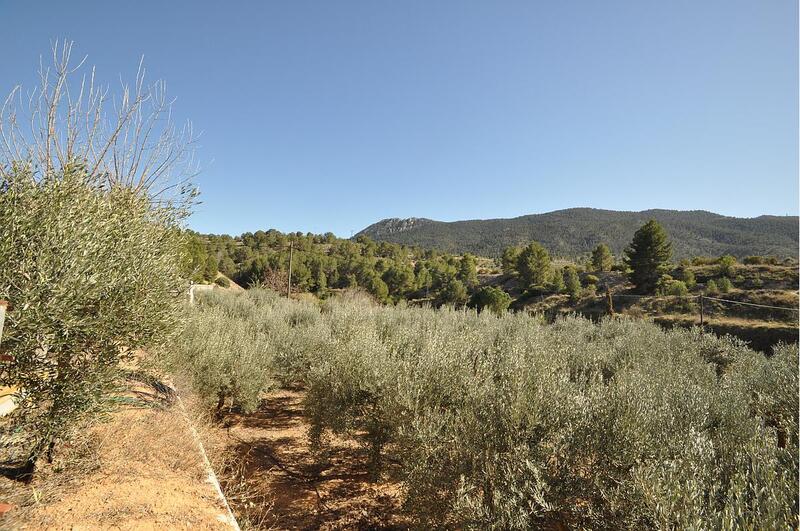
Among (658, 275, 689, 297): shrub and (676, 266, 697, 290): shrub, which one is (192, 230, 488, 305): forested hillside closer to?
(658, 275, 689, 297): shrub

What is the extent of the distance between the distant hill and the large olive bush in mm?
68608

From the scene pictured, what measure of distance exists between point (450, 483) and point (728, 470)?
2851 millimetres

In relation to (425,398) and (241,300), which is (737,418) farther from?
(241,300)

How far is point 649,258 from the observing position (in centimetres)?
3584

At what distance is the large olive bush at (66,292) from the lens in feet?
11.2

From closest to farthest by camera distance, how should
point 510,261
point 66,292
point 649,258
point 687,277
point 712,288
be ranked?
point 66,292, point 712,288, point 687,277, point 649,258, point 510,261

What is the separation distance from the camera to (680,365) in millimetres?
7938

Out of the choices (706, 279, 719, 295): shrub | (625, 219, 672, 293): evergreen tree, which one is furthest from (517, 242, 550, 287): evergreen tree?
(706, 279, 719, 295): shrub

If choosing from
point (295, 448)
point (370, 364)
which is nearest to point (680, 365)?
point (370, 364)

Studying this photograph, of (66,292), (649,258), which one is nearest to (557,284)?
(649,258)

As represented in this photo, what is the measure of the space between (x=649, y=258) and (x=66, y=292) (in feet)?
141

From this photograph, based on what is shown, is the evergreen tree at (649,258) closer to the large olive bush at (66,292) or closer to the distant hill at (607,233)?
the distant hill at (607,233)

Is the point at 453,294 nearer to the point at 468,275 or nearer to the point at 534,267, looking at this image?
the point at 468,275

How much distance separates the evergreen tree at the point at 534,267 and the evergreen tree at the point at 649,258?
32.2ft
